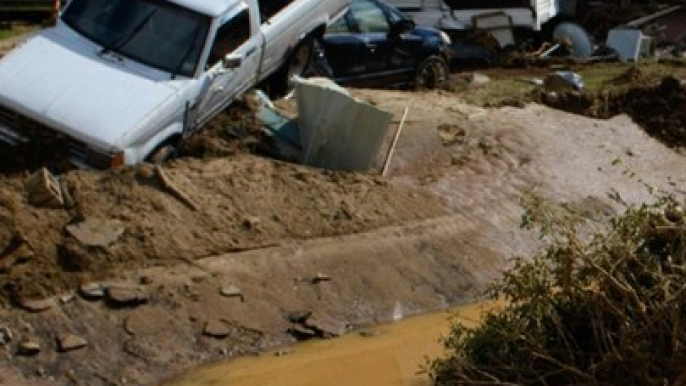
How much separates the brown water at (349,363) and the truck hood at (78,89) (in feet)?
8.14

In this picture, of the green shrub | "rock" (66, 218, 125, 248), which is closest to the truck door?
"rock" (66, 218, 125, 248)

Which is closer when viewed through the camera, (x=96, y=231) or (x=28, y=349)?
(x=28, y=349)

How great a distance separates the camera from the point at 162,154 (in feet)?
40.5

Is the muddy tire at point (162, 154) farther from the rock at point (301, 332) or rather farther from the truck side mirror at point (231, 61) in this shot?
the rock at point (301, 332)

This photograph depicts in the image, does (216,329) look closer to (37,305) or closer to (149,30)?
(37,305)

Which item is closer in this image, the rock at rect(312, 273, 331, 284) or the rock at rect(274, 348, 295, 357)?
the rock at rect(274, 348, 295, 357)

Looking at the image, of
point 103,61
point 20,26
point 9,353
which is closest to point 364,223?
point 103,61

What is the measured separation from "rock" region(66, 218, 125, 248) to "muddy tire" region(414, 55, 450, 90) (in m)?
6.83

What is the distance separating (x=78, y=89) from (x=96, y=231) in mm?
1588

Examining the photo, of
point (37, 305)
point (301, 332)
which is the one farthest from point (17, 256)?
point (301, 332)

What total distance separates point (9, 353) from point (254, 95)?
16.2ft

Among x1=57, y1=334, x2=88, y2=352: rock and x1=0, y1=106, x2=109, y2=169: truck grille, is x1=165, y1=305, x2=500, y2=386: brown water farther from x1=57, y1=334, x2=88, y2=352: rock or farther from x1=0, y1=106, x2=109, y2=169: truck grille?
x1=0, y1=106, x2=109, y2=169: truck grille

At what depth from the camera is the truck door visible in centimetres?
Result: 1284

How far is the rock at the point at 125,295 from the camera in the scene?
34.5 feet
